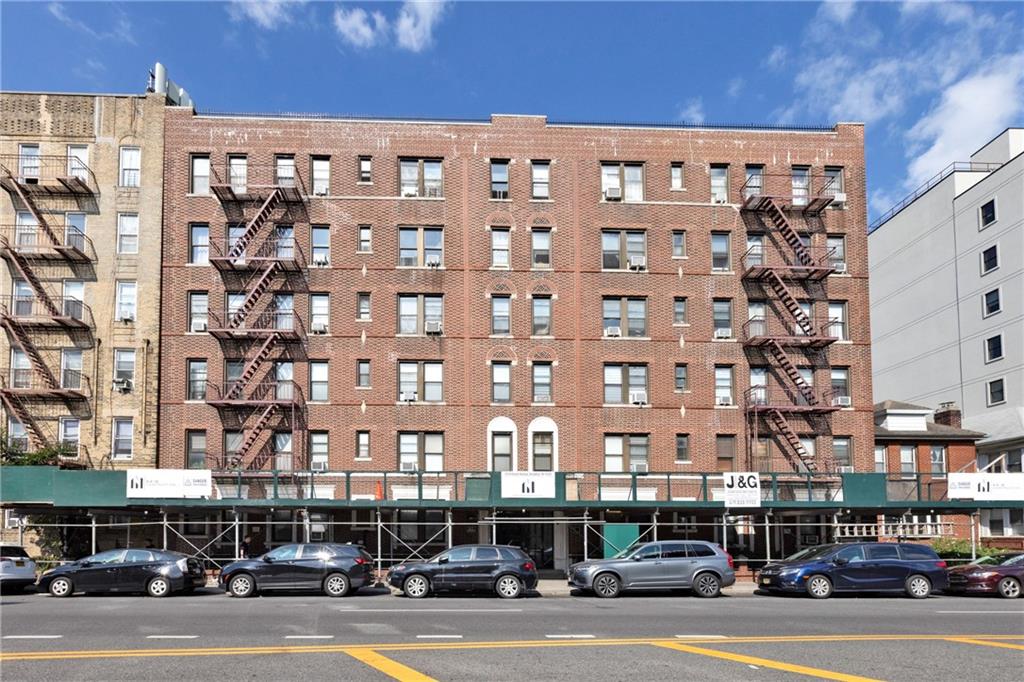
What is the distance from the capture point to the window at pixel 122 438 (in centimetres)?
3678

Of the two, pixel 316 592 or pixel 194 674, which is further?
pixel 316 592

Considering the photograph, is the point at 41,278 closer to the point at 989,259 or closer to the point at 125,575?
the point at 125,575

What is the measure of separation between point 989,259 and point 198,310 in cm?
4542

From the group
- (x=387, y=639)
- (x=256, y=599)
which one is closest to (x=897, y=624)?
(x=387, y=639)

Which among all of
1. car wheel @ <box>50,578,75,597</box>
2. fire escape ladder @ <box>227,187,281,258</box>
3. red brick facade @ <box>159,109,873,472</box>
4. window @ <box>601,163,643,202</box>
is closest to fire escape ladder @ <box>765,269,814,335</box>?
red brick facade @ <box>159,109,873,472</box>

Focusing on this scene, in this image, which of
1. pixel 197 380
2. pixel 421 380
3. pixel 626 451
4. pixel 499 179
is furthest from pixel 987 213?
pixel 197 380

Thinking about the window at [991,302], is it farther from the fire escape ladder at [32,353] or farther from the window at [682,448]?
the fire escape ladder at [32,353]

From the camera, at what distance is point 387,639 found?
1526 cm

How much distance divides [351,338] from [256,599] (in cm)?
1584

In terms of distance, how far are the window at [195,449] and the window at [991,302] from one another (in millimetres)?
45002

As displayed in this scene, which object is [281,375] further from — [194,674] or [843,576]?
[194,674]

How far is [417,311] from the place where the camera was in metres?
38.5

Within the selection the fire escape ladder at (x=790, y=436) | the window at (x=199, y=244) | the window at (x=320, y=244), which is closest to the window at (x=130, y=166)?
the window at (x=199, y=244)

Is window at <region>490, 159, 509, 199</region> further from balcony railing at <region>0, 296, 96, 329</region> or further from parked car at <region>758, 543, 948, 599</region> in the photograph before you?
parked car at <region>758, 543, 948, 599</region>
